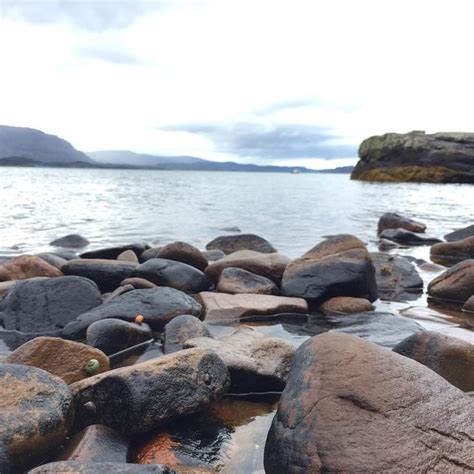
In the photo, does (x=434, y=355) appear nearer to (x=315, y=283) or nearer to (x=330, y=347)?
(x=330, y=347)

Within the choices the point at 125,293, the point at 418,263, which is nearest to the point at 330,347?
the point at 125,293

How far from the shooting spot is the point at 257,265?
7902 millimetres

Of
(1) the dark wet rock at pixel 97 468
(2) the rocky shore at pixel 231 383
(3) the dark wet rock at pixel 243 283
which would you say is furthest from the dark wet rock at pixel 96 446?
(3) the dark wet rock at pixel 243 283

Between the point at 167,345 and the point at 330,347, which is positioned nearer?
the point at 330,347

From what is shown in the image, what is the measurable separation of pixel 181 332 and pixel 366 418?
2630 mm

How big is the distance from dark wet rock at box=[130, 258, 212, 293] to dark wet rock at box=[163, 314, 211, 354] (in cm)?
241

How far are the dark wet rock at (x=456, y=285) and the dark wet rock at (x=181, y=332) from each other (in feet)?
14.1

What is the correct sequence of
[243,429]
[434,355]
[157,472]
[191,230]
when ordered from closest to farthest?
[157,472], [243,429], [434,355], [191,230]

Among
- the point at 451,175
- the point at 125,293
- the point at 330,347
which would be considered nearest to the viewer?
the point at 330,347

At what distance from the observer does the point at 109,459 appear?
2.92 meters

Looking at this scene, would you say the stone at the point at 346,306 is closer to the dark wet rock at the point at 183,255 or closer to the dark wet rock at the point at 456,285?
the dark wet rock at the point at 456,285

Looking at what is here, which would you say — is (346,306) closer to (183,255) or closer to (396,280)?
(396,280)

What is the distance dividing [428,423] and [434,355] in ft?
4.89

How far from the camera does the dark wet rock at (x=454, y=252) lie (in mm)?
11836
